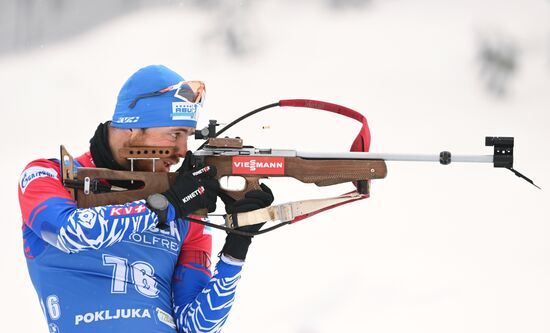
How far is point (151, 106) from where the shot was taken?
3.57 meters

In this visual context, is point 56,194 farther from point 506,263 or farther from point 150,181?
point 506,263

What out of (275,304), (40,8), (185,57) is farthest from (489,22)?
(40,8)

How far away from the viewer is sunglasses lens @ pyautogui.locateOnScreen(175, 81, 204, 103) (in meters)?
3.63

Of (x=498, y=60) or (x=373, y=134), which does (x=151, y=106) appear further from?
(x=498, y=60)

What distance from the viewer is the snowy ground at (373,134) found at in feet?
17.2

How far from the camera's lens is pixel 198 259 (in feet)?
12.6

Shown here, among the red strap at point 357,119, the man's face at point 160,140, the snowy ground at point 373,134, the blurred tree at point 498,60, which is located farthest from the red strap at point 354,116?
the blurred tree at point 498,60

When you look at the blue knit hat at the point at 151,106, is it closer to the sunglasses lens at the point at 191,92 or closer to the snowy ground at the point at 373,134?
the sunglasses lens at the point at 191,92

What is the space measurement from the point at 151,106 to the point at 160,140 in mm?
131

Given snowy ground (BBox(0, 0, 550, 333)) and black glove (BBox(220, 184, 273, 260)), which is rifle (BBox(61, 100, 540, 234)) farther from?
snowy ground (BBox(0, 0, 550, 333))

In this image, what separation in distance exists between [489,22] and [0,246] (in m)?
3.77

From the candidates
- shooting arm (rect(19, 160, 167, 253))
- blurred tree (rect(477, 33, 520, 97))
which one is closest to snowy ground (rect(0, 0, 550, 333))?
blurred tree (rect(477, 33, 520, 97))

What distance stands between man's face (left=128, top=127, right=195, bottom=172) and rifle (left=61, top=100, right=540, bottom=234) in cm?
4

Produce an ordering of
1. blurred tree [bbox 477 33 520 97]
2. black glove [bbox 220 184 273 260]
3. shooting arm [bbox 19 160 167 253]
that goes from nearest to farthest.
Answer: shooting arm [bbox 19 160 167 253], black glove [bbox 220 184 273 260], blurred tree [bbox 477 33 520 97]
